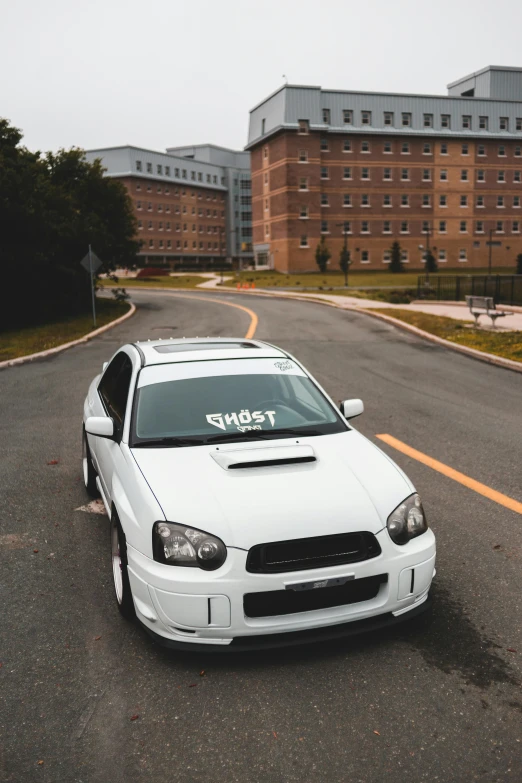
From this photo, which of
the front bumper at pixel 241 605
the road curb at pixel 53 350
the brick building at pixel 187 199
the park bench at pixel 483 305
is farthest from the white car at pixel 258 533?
the brick building at pixel 187 199

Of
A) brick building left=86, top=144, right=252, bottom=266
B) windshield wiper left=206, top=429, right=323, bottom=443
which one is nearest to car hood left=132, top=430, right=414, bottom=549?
windshield wiper left=206, top=429, right=323, bottom=443

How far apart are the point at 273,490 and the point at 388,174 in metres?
87.4

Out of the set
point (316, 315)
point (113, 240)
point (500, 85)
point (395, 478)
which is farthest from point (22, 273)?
point (500, 85)

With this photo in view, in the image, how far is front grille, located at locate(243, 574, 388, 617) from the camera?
363 cm

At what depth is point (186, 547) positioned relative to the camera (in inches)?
146

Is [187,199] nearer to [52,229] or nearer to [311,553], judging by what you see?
[52,229]

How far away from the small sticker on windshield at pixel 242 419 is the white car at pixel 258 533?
1 centimetres

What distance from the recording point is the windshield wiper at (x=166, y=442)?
15.2 feet

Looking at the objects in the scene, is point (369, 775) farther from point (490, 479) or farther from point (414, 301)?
point (414, 301)

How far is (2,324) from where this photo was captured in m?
27.4

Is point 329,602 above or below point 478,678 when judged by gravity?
above

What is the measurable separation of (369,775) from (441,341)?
17.3 m

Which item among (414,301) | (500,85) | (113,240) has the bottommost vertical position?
(414,301)

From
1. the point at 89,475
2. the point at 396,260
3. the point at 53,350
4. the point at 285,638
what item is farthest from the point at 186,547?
the point at 396,260
